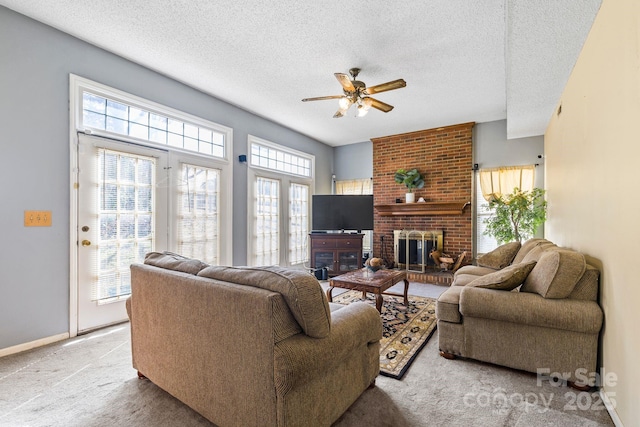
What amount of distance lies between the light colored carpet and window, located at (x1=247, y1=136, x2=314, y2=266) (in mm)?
2673

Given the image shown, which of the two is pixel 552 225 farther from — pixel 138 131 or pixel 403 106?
pixel 138 131

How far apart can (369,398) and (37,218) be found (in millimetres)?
3034

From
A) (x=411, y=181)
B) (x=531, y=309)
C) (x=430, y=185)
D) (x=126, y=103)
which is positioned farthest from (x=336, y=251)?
(x=126, y=103)

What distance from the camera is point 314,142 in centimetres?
636

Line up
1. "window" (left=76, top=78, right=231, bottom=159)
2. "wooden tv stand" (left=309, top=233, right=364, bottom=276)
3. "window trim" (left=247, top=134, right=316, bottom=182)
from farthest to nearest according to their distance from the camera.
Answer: "wooden tv stand" (left=309, top=233, right=364, bottom=276), "window trim" (left=247, top=134, right=316, bottom=182), "window" (left=76, top=78, right=231, bottom=159)

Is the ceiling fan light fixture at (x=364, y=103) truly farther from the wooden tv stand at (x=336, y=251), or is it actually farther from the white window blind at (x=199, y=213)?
the wooden tv stand at (x=336, y=251)

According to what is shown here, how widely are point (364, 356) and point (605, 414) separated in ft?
4.46

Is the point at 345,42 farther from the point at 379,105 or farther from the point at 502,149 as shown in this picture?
the point at 502,149

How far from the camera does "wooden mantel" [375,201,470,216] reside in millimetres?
5367

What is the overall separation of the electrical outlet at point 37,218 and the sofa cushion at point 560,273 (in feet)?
13.1

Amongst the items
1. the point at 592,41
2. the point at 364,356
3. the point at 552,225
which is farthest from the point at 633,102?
the point at 552,225

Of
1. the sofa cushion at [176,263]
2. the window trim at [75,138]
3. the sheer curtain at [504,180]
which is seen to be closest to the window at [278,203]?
the window trim at [75,138]

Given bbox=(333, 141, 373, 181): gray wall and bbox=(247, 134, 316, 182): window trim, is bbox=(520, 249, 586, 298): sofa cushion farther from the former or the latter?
bbox=(333, 141, 373, 181): gray wall

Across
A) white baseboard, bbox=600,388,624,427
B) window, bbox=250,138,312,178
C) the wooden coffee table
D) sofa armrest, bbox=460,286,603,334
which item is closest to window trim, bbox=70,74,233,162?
window, bbox=250,138,312,178
